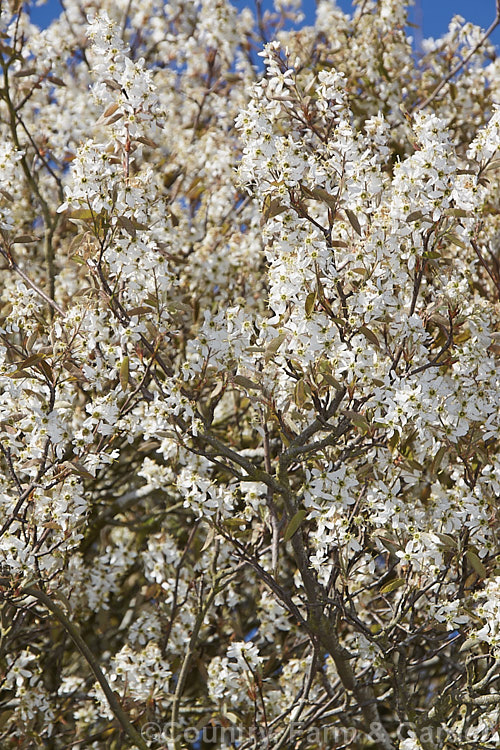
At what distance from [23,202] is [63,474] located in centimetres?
329

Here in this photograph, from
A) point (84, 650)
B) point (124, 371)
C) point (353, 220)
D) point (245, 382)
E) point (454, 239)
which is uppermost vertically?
point (353, 220)

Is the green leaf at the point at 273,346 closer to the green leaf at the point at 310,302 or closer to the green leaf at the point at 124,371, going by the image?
the green leaf at the point at 310,302

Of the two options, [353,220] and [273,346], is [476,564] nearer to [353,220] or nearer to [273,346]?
[273,346]

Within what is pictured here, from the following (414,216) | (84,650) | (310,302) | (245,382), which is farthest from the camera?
(84,650)

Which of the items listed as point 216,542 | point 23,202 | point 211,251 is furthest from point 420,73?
point 216,542

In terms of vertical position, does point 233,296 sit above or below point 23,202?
below

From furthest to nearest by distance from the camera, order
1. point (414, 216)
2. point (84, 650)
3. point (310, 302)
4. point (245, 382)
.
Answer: point (84, 650) → point (245, 382) → point (414, 216) → point (310, 302)

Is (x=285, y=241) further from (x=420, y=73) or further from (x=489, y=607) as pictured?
(x=420, y=73)

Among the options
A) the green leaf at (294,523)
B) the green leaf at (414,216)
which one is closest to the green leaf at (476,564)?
the green leaf at (294,523)

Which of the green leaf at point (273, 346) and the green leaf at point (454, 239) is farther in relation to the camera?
the green leaf at point (454, 239)

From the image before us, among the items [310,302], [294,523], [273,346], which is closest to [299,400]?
[273,346]

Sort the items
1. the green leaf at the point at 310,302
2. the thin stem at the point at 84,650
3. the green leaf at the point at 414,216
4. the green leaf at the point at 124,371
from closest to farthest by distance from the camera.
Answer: the green leaf at the point at 310,302
the green leaf at the point at 414,216
the green leaf at the point at 124,371
the thin stem at the point at 84,650

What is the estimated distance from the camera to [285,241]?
291 centimetres

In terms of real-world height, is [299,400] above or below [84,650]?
above
